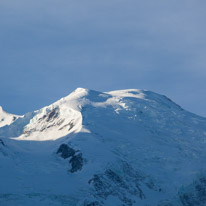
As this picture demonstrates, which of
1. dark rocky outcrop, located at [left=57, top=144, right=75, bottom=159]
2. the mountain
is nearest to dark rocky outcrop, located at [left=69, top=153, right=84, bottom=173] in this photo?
the mountain

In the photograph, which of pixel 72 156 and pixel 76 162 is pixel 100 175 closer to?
pixel 76 162

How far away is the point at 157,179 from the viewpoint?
183 m

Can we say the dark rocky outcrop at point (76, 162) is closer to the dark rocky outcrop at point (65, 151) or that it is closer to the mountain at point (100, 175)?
the mountain at point (100, 175)

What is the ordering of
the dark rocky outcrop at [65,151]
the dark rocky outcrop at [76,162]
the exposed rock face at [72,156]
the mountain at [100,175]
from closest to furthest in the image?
the mountain at [100,175]
the dark rocky outcrop at [76,162]
the exposed rock face at [72,156]
the dark rocky outcrop at [65,151]

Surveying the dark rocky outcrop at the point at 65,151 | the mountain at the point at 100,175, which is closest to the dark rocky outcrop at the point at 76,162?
the mountain at the point at 100,175

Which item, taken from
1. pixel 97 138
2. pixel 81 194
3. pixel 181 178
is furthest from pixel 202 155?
pixel 81 194

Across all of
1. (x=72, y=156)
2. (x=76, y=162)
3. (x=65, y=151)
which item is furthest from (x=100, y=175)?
(x=65, y=151)

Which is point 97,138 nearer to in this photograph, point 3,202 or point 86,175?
point 86,175

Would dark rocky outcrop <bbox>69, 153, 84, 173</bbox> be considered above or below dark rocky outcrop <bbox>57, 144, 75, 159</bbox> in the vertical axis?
below

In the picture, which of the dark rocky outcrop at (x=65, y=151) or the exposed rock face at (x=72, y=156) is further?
the dark rocky outcrop at (x=65, y=151)

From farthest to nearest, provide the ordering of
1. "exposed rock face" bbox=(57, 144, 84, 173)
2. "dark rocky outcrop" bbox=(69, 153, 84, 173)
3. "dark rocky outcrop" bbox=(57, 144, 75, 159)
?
1. "dark rocky outcrop" bbox=(57, 144, 75, 159)
2. "exposed rock face" bbox=(57, 144, 84, 173)
3. "dark rocky outcrop" bbox=(69, 153, 84, 173)

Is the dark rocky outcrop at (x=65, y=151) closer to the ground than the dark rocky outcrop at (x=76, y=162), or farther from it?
farther from it

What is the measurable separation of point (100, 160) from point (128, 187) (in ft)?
40.7

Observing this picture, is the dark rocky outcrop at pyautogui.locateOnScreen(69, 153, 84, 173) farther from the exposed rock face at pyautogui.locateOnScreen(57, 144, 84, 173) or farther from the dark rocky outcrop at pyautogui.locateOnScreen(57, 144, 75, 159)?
the dark rocky outcrop at pyautogui.locateOnScreen(57, 144, 75, 159)
